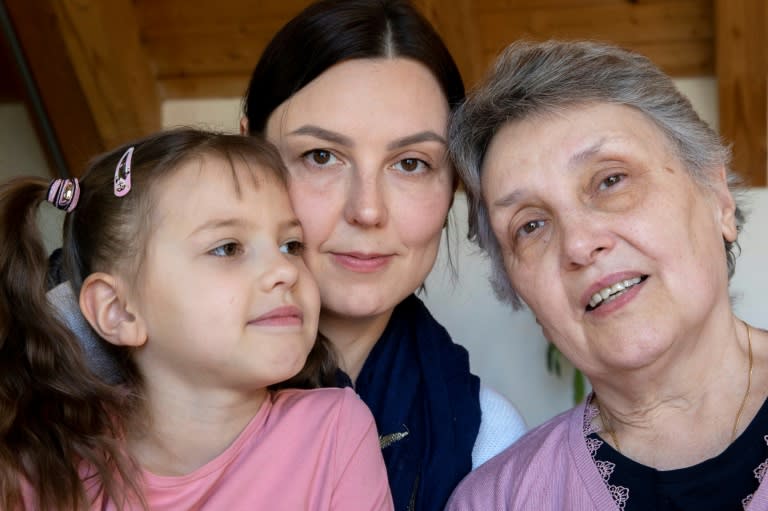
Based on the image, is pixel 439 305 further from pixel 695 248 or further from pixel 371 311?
pixel 695 248

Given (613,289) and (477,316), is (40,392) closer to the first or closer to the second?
(613,289)

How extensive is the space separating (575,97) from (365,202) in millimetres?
407

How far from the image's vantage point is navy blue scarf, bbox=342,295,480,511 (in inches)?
73.0

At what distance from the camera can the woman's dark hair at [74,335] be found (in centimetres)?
157

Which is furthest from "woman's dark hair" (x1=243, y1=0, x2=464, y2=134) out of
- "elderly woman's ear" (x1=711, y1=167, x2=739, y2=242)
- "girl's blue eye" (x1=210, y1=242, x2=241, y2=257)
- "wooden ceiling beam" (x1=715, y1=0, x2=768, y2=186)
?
"wooden ceiling beam" (x1=715, y1=0, x2=768, y2=186)

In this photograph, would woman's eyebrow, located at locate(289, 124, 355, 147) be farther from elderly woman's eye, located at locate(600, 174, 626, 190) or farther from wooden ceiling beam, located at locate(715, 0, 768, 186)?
wooden ceiling beam, located at locate(715, 0, 768, 186)

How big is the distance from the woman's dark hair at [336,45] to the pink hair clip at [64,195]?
37cm

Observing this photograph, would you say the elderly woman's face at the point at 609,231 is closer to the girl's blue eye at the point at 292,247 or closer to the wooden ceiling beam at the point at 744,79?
the girl's blue eye at the point at 292,247

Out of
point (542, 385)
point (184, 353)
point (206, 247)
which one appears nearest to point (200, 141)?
point (206, 247)

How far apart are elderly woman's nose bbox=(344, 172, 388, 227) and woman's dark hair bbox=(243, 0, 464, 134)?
A: 0.72ft

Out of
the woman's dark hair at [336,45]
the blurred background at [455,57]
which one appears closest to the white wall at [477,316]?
the blurred background at [455,57]

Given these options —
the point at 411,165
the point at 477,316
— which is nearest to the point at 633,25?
the point at 477,316

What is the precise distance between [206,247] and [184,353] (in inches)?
7.3

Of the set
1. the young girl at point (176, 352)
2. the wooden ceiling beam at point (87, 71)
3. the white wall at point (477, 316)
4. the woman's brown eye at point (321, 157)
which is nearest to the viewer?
the young girl at point (176, 352)
